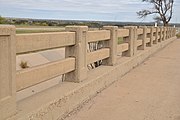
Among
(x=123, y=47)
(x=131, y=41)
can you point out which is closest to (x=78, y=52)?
(x=123, y=47)

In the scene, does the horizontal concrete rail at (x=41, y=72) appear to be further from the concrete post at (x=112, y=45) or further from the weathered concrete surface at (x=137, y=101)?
the concrete post at (x=112, y=45)

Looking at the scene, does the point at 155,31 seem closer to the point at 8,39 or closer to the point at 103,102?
the point at 103,102

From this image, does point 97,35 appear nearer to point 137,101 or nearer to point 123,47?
point 137,101

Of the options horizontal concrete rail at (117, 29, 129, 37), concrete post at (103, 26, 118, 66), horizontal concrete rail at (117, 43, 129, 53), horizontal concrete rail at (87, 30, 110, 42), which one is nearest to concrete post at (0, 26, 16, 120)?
horizontal concrete rail at (87, 30, 110, 42)

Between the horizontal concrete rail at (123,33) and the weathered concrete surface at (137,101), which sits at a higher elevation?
the horizontal concrete rail at (123,33)

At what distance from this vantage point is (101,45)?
396 inches

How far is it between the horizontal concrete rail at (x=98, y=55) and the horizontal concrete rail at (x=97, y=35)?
0.31 metres

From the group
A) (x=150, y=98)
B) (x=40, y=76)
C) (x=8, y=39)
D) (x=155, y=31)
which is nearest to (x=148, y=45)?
(x=155, y=31)

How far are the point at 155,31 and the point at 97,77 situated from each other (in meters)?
12.9

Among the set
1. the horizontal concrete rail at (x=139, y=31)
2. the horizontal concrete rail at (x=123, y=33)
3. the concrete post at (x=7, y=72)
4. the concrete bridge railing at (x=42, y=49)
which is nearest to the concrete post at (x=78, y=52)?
the concrete bridge railing at (x=42, y=49)

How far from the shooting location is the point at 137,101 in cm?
738

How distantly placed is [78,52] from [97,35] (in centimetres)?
157

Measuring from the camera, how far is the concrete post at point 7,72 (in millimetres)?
4191

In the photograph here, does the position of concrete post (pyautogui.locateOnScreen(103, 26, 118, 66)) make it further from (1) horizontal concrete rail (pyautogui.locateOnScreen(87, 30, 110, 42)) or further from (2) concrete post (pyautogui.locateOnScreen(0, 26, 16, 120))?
(2) concrete post (pyautogui.locateOnScreen(0, 26, 16, 120))
